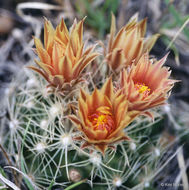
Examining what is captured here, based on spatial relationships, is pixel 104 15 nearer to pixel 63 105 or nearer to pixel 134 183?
pixel 63 105

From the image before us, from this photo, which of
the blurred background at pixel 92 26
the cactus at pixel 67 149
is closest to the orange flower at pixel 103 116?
the cactus at pixel 67 149

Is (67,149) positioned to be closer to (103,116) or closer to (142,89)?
(103,116)

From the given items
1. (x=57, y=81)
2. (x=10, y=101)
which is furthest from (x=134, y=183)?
(x=10, y=101)

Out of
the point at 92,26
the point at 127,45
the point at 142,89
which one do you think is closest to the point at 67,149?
the point at 142,89

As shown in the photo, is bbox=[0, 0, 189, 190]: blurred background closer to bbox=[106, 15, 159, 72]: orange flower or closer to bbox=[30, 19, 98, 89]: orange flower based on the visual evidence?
bbox=[106, 15, 159, 72]: orange flower

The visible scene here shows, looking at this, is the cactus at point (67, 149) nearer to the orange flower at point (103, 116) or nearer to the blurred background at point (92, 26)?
the orange flower at point (103, 116)

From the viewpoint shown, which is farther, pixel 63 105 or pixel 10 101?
pixel 10 101

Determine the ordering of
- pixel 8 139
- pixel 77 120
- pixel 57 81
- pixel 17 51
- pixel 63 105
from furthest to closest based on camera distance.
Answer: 1. pixel 17 51
2. pixel 8 139
3. pixel 63 105
4. pixel 57 81
5. pixel 77 120

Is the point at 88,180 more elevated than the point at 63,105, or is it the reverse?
the point at 63,105
